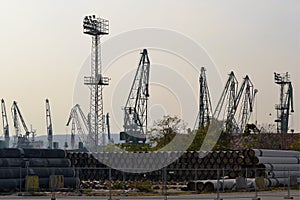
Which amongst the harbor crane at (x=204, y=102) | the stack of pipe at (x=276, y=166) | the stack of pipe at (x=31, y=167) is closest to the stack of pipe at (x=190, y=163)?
the stack of pipe at (x=276, y=166)

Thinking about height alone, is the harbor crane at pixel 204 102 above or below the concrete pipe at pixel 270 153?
above

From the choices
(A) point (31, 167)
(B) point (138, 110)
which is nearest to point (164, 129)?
(B) point (138, 110)

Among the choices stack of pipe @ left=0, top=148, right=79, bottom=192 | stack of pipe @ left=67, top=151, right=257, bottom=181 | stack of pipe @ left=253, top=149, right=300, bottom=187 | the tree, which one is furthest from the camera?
the tree

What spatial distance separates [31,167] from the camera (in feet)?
149

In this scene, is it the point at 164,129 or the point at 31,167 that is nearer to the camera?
the point at 31,167

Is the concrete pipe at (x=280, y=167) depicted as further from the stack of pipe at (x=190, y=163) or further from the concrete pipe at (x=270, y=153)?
the concrete pipe at (x=270, y=153)

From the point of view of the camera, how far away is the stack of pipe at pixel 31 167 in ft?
141

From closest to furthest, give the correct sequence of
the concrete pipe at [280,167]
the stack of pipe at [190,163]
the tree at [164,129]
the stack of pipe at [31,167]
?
the stack of pipe at [31,167] → the concrete pipe at [280,167] → the stack of pipe at [190,163] → the tree at [164,129]

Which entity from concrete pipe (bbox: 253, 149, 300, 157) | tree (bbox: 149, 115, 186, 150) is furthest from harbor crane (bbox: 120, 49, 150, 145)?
concrete pipe (bbox: 253, 149, 300, 157)

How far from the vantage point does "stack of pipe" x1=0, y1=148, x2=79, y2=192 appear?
4291cm

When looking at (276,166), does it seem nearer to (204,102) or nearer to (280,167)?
(280,167)

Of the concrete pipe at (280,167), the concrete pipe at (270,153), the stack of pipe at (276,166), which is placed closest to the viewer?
the stack of pipe at (276,166)

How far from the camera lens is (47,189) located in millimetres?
44688

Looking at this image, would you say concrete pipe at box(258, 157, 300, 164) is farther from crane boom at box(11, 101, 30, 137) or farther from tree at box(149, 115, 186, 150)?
crane boom at box(11, 101, 30, 137)
